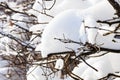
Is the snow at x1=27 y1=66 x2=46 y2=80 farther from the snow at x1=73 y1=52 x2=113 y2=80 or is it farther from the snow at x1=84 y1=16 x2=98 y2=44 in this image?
the snow at x1=84 y1=16 x2=98 y2=44

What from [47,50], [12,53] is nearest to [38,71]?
[47,50]

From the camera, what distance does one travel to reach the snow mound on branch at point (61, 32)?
1.67 m

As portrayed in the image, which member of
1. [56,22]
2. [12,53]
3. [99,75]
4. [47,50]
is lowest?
[12,53]

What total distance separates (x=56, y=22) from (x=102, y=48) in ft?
0.82

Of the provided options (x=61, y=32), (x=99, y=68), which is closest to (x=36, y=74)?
(x=99, y=68)

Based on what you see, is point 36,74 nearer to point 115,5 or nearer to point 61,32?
point 61,32

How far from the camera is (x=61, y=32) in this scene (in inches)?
67.1

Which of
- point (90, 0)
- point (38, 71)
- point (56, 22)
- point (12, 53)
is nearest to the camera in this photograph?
point (56, 22)

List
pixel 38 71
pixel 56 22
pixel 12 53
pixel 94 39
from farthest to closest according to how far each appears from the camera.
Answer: pixel 12 53
pixel 38 71
pixel 56 22
pixel 94 39

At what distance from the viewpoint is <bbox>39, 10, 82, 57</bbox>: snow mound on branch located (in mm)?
1675

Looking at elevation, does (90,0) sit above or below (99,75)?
above

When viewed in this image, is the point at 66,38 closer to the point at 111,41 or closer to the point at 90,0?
the point at 111,41

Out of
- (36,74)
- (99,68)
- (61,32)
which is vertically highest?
(61,32)

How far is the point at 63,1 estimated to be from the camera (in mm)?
1998
